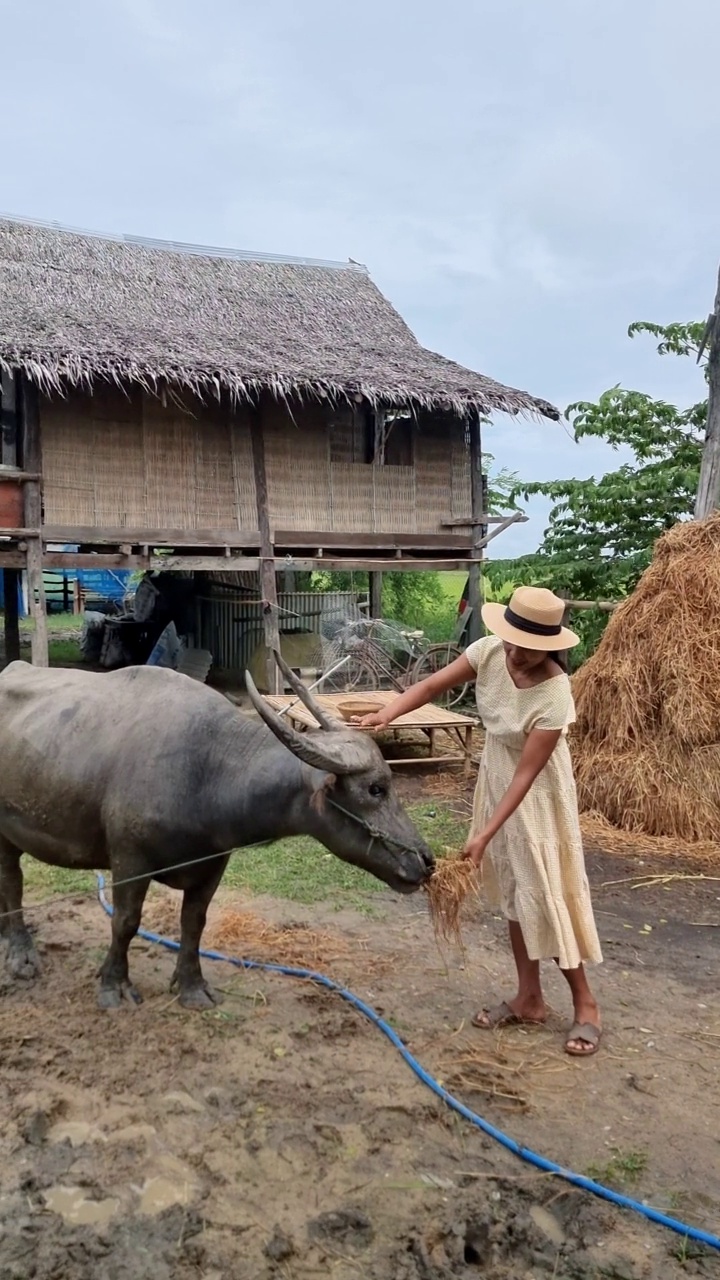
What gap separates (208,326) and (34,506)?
3.58 meters

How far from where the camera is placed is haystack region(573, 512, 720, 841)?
22.6 ft

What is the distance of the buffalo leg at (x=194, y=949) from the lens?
3.82 m

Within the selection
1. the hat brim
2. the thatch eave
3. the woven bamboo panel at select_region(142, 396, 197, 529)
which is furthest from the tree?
the hat brim

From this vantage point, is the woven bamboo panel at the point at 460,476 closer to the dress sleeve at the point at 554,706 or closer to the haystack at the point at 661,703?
the haystack at the point at 661,703

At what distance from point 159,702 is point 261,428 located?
814cm

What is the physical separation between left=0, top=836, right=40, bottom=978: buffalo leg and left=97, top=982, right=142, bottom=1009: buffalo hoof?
496 millimetres

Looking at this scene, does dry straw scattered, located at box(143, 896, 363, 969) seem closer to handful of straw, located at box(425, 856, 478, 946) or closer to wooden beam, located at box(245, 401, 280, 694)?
handful of straw, located at box(425, 856, 478, 946)

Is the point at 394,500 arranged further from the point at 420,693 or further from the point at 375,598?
the point at 420,693

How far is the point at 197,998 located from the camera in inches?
154

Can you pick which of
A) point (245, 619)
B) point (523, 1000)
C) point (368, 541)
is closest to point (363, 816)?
point (523, 1000)

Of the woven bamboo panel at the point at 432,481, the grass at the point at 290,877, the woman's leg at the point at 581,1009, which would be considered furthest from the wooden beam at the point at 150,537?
the woman's leg at the point at 581,1009

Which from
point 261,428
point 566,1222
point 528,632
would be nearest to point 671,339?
point 261,428

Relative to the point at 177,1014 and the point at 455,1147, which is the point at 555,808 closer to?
the point at 455,1147

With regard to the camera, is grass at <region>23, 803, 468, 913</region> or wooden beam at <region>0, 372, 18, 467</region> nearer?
grass at <region>23, 803, 468, 913</region>
